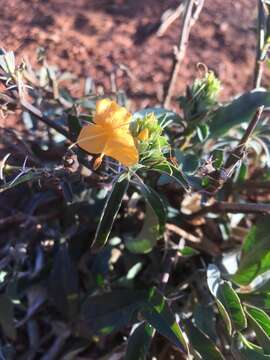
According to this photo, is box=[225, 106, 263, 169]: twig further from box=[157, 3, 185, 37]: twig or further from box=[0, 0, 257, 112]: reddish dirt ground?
box=[157, 3, 185, 37]: twig

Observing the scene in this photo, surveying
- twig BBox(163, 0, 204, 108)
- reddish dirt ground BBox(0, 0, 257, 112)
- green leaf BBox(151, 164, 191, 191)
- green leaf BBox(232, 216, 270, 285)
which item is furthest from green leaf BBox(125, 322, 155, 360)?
reddish dirt ground BBox(0, 0, 257, 112)

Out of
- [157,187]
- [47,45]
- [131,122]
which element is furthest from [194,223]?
[47,45]

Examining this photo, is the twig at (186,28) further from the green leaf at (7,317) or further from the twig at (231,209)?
the green leaf at (7,317)

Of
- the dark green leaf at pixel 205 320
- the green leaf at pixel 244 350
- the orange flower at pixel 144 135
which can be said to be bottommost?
the dark green leaf at pixel 205 320

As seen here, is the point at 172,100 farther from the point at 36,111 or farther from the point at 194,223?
the point at 36,111

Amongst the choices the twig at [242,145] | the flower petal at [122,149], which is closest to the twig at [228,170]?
the twig at [242,145]

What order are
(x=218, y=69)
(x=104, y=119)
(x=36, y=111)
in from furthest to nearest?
(x=218, y=69), (x=36, y=111), (x=104, y=119)

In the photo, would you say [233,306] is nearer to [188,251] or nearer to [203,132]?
[188,251]
